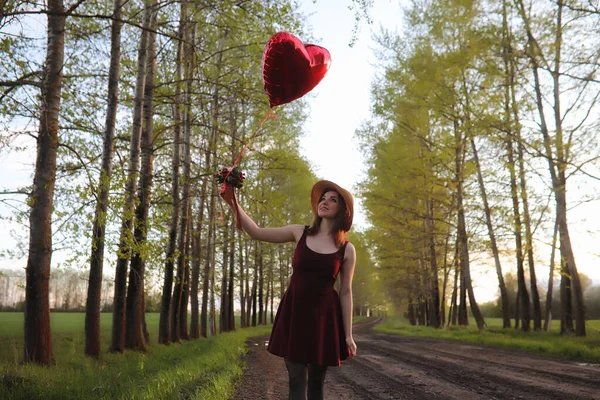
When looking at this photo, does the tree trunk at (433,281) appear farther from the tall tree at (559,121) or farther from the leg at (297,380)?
the leg at (297,380)

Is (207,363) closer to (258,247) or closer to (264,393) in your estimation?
(264,393)

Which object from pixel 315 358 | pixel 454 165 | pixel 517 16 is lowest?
pixel 315 358

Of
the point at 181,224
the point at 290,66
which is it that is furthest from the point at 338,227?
the point at 181,224

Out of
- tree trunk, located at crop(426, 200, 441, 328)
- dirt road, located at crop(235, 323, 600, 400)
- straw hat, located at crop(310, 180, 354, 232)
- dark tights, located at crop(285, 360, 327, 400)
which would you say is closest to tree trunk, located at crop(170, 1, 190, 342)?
dirt road, located at crop(235, 323, 600, 400)

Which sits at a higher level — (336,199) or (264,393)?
(336,199)

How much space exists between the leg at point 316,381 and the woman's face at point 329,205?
3.43 ft

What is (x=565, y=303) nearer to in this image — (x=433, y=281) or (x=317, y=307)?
(x=433, y=281)

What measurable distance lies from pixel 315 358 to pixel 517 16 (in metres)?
12.3

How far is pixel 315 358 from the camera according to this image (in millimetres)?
3205

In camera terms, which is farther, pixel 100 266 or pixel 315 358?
pixel 100 266

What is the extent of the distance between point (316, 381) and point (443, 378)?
14.1 feet

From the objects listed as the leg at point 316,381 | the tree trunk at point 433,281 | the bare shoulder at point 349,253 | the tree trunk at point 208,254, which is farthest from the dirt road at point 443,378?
the tree trunk at point 433,281

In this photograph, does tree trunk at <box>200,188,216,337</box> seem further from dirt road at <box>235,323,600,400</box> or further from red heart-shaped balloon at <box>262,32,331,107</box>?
red heart-shaped balloon at <box>262,32,331,107</box>

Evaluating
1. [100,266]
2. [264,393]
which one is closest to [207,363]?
[264,393]
